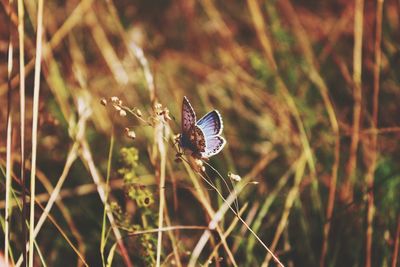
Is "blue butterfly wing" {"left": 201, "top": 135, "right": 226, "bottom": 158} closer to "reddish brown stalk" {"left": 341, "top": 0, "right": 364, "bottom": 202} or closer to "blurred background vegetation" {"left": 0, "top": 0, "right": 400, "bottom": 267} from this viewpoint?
"blurred background vegetation" {"left": 0, "top": 0, "right": 400, "bottom": 267}

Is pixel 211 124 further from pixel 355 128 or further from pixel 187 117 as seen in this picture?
pixel 355 128

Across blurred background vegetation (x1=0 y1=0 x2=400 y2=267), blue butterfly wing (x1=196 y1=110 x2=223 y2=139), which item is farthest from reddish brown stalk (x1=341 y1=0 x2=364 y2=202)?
blue butterfly wing (x1=196 y1=110 x2=223 y2=139)

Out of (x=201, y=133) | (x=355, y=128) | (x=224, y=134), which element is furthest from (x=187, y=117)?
(x=224, y=134)

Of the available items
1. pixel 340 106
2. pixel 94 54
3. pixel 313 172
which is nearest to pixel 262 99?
pixel 340 106

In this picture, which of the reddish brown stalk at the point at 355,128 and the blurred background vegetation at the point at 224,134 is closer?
the blurred background vegetation at the point at 224,134

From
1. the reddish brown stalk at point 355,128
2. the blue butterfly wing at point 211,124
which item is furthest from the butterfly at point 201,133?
the reddish brown stalk at point 355,128

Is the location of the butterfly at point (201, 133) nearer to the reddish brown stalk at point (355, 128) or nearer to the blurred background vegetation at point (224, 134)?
the blurred background vegetation at point (224, 134)

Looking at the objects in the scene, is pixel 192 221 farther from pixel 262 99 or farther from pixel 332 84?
pixel 332 84
